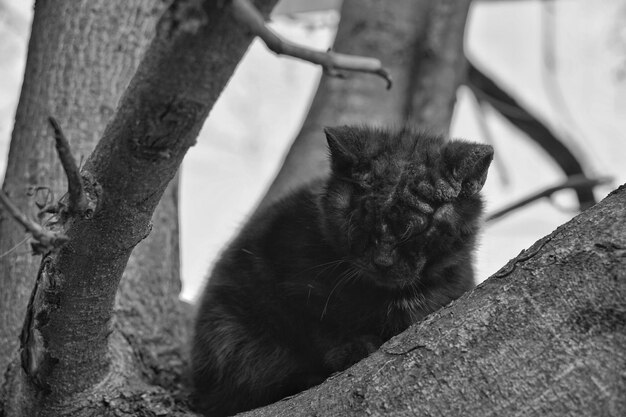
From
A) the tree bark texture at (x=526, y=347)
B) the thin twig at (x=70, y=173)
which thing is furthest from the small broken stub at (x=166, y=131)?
the tree bark texture at (x=526, y=347)

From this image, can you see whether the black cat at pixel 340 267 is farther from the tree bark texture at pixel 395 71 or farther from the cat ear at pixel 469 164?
the tree bark texture at pixel 395 71

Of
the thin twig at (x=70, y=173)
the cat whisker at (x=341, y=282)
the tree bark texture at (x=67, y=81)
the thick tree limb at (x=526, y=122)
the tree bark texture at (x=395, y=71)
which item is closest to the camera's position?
the thin twig at (x=70, y=173)

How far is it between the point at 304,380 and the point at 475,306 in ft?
3.50

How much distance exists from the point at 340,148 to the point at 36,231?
1.14 meters

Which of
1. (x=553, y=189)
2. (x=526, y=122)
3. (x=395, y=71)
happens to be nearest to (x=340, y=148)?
(x=395, y=71)

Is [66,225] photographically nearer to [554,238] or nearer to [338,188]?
[338,188]

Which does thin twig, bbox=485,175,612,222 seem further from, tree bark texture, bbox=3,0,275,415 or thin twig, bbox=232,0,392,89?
tree bark texture, bbox=3,0,275,415

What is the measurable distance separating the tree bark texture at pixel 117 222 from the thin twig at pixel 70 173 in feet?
0.18

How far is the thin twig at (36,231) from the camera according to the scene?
1623 millimetres

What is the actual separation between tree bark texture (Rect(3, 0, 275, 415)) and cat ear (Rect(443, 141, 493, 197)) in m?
0.98

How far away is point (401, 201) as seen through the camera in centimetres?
231

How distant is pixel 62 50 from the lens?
3.10 metres

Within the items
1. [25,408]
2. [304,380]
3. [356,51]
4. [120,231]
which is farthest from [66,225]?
[356,51]

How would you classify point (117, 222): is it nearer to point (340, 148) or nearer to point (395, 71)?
point (340, 148)
